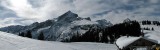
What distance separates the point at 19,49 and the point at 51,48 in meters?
4.15

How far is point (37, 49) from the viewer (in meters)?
19.3

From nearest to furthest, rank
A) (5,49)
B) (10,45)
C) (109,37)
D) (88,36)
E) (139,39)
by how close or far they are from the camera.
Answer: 1. (5,49)
2. (10,45)
3. (139,39)
4. (109,37)
5. (88,36)

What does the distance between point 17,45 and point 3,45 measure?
3.83 feet

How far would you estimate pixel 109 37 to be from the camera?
161875mm

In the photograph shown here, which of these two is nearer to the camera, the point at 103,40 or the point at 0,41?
the point at 0,41

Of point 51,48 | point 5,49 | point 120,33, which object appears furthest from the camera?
point 120,33

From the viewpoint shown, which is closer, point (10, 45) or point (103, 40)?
point (10, 45)

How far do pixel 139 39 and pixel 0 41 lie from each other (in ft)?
110

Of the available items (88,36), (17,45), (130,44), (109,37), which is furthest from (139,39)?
(88,36)

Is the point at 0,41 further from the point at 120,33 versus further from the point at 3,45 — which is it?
the point at 120,33

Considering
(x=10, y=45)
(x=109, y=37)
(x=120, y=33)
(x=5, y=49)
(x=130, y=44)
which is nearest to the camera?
(x=5, y=49)

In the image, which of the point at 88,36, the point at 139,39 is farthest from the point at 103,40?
the point at 139,39

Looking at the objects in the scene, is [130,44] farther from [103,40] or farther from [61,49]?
[103,40]

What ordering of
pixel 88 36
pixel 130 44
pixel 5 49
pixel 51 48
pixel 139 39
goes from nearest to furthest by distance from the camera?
pixel 5 49
pixel 51 48
pixel 130 44
pixel 139 39
pixel 88 36
